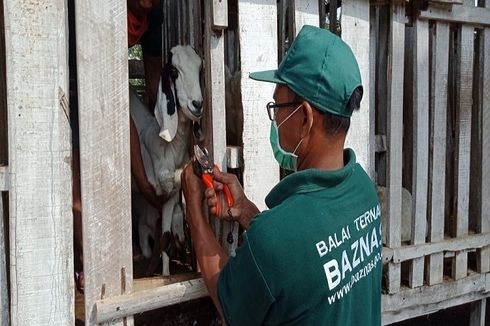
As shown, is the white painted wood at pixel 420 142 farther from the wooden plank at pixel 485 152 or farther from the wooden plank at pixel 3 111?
the wooden plank at pixel 3 111

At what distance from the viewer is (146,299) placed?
240 centimetres

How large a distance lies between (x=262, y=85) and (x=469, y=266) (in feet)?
7.90

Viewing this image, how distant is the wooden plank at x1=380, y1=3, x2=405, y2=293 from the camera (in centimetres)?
329

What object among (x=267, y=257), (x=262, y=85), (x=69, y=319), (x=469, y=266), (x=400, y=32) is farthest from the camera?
(x=469, y=266)

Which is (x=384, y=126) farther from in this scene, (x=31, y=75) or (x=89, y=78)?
(x=31, y=75)

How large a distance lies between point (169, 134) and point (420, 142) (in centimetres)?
171

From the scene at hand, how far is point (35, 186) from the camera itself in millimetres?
2121

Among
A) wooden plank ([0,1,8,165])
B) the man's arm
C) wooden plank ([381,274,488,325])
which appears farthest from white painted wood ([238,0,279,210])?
wooden plank ([381,274,488,325])

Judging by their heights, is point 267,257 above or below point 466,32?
below

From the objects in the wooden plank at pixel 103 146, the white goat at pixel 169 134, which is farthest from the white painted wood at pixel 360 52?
the wooden plank at pixel 103 146

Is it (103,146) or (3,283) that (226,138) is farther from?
(3,283)

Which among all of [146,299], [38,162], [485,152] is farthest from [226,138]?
[485,152]

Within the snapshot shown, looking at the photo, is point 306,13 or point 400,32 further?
point 400,32

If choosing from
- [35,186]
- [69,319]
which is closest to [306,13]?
[35,186]
